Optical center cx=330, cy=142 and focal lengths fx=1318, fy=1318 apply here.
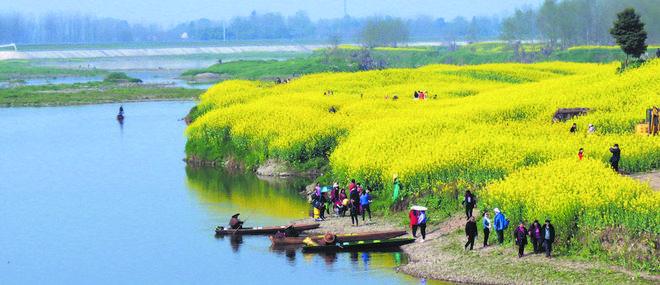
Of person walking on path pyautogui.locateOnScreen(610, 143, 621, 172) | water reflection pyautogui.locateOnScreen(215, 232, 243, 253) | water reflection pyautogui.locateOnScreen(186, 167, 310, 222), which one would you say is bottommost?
water reflection pyautogui.locateOnScreen(186, 167, 310, 222)

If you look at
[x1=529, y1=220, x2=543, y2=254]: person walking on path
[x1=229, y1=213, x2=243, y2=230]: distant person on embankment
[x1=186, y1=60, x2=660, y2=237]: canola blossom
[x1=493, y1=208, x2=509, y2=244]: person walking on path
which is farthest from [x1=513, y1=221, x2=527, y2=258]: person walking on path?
[x1=229, y1=213, x2=243, y2=230]: distant person on embankment

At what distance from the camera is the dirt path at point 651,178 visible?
51438 millimetres

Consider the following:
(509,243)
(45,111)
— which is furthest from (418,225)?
(45,111)

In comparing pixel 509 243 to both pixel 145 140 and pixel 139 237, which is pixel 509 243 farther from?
pixel 145 140

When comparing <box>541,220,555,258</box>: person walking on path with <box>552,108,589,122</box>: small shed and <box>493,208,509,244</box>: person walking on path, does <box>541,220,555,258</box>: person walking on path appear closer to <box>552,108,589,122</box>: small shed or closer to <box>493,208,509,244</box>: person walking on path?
<box>493,208,509,244</box>: person walking on path

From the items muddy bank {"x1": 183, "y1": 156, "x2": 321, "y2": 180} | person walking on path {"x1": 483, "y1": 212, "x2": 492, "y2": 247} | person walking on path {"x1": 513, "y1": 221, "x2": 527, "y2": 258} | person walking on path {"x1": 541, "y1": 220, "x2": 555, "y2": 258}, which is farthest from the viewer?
muddy bank {"x1": 183, "y1": 156, "x2": 321, "y2": 180}

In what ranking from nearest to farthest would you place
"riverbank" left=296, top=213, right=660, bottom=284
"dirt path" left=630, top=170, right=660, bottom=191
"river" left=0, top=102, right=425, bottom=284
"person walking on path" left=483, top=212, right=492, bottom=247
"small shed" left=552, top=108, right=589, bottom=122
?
"riverbank" left=296, top=213, right=660, bottom=284
"person walking on path" left=483, top=212, right=492, bottom=247
"river" left=0, top=102, right=425, bottom=284
"dirt path" left=630, top=170, right=660, bottom=191
"small shed" left=552, top=108, right=589, bottom=122

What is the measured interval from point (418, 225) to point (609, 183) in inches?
290

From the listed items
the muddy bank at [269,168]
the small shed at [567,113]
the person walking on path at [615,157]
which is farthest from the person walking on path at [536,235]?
the small shed at [567,113]

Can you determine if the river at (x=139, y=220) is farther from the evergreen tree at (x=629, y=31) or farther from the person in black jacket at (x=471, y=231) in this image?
the evergreen tree at (x=629, y=31)

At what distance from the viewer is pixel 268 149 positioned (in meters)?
74.7

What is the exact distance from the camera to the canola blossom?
150ft

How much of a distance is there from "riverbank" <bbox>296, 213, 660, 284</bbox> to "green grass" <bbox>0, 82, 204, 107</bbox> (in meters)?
102

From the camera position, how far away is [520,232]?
43281 millimetres
